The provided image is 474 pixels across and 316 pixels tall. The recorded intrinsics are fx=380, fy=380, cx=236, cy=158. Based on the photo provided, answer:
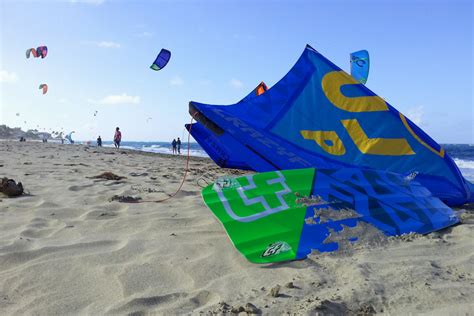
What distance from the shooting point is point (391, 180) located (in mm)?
3205

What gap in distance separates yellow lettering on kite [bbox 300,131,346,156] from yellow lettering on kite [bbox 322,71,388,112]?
314 millimetres

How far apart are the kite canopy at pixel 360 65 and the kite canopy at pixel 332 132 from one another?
377 centimetres

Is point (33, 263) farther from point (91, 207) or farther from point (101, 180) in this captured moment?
point (101, 180)

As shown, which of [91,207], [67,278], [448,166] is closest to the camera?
[67,278]

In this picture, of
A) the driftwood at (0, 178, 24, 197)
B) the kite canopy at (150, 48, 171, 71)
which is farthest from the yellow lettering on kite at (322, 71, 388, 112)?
the kite canopy at (150, 48, 171, 71)

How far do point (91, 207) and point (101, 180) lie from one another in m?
1.78

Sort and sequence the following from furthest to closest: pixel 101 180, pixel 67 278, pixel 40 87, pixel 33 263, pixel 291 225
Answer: pixel 40 87, pixel 101 180, pixel 291 225, pixel 33 263, pixel 67 278

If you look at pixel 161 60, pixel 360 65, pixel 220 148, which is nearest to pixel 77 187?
pixel 220 148

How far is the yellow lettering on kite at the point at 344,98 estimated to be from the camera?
383cm

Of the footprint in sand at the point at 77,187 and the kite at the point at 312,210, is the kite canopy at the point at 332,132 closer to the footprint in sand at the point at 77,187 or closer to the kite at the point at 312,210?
the kite at the point at 312,210

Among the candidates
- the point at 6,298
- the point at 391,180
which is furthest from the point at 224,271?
the point at 391,180

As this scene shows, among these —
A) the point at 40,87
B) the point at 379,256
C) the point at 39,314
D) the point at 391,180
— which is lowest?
the point at 39,314

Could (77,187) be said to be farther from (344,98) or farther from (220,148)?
(344,98)

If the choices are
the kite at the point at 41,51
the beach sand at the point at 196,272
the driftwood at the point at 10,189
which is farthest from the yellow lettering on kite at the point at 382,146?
the kite at the point at 41,51
